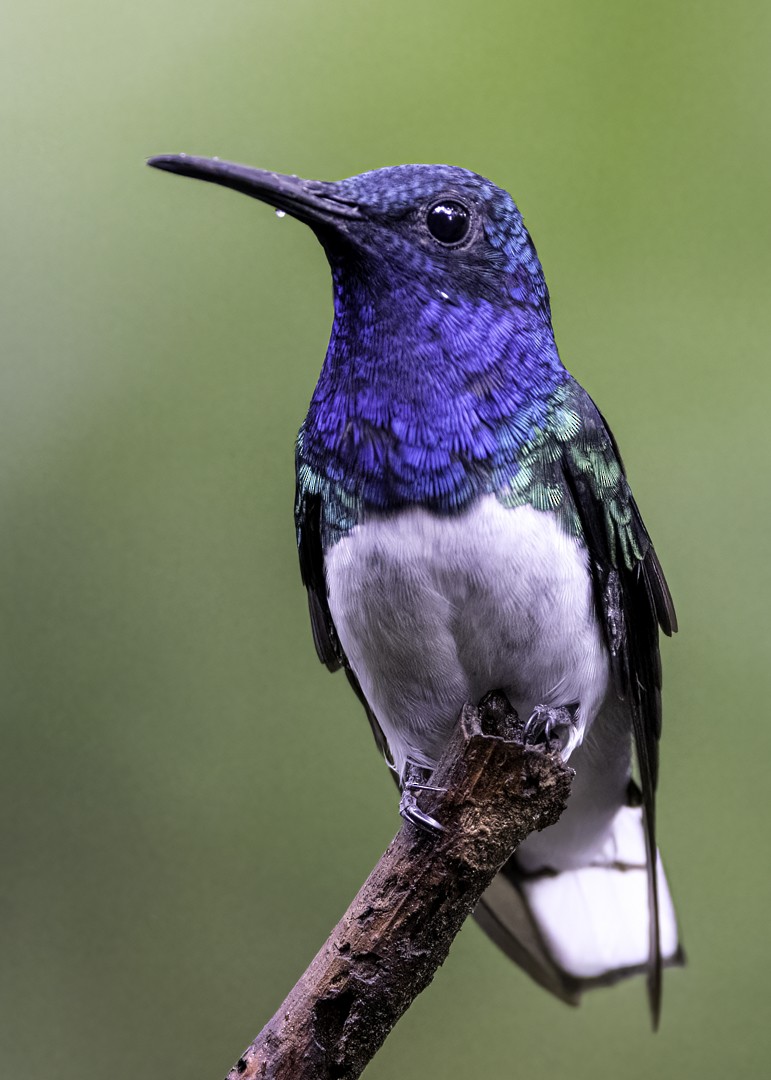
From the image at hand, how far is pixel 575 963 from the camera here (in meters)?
2.62

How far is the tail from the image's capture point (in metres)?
2.62

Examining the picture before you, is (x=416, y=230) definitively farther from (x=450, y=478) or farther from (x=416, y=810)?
(x=416, y=810)

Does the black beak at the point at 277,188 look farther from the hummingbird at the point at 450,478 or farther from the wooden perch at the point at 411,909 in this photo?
the wooden perch at the point at 411,909

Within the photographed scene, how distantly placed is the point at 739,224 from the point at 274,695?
1.86 m

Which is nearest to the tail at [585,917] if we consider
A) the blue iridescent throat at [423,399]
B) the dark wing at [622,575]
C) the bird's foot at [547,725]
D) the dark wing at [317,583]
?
the dark wing at [622,575]

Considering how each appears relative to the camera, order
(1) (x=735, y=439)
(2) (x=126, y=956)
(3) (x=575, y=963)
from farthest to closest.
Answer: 1. (1) (x=735, y=439)
2. (2) (x=126, y=956)
3. (3) (x=575, y=963)

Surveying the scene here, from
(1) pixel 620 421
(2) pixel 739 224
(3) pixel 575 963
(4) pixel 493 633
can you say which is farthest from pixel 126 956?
(2) pixel 739 224

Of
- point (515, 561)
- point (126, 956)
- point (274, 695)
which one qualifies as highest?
point (515, 561)

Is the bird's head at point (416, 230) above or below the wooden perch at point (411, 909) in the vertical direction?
above

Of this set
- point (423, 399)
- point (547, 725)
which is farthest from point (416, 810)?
point (423, 399)

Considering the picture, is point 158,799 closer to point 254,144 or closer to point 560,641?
point 560,641

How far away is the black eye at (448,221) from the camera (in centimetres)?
197

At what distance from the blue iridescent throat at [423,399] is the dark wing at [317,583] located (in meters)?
0.10

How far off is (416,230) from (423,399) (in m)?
0.29
